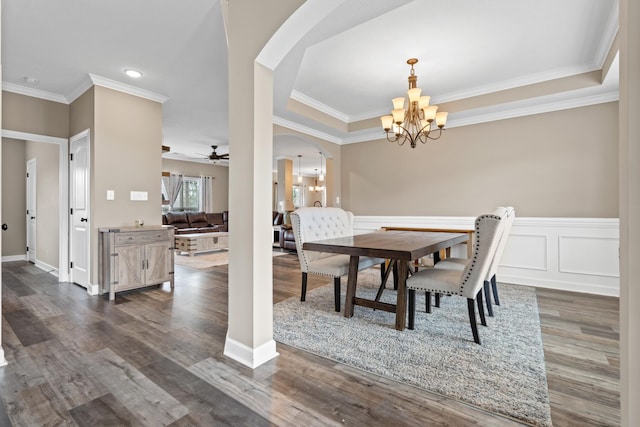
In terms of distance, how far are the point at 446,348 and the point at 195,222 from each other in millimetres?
7913

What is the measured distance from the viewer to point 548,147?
12.7 feet

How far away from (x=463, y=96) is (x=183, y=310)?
167 inches

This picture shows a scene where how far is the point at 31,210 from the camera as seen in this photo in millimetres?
5586

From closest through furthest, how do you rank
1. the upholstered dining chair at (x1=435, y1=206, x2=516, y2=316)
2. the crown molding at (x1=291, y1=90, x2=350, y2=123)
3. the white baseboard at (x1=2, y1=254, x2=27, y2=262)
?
the upholstered dining chair at (x1=435, y1=206, x2=516, y2=316), the crown molding at (x1=291, y1=90, x2=350, y2=123), the white baseboard at (x1=2, y1=254, x2=27, y2=262)

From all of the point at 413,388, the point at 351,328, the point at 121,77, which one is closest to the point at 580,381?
the point at 413,388

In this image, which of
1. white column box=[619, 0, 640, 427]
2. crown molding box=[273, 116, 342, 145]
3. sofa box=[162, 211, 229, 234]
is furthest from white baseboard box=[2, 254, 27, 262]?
white column box=[619, 0, 640, 427]

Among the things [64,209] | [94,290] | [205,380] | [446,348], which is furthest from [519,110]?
[64,209]

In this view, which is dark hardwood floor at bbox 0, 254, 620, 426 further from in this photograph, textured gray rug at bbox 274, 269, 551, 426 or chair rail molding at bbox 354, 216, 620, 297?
chair rail molding at bbox 354, 216, 620, 297

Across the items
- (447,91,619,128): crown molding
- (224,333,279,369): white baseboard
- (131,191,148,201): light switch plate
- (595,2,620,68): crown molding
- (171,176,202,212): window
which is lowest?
(224,333,279,369): white baseboard

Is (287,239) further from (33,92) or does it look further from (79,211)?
(33,92)

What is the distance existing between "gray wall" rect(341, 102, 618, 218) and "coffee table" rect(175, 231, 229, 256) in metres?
3.26

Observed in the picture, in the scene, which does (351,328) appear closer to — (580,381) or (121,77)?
(580,381)

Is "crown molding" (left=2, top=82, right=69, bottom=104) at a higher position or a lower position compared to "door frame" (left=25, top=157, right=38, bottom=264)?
higher

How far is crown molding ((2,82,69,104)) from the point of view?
3.53 m
